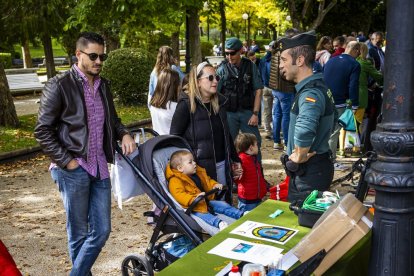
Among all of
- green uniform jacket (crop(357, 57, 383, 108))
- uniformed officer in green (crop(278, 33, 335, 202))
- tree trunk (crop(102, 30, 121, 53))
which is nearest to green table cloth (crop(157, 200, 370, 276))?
uniformed officer in green (crop(278, 33, 335, 202))

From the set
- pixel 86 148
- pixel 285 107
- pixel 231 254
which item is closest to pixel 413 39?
pixel 231 254

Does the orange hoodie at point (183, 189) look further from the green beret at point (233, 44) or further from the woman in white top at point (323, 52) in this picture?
the woman in white top at point (323, 52)

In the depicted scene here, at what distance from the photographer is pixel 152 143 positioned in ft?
16.6

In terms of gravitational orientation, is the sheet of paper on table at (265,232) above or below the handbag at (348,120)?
above

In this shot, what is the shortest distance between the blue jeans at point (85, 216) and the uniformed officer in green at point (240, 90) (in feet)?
11.5

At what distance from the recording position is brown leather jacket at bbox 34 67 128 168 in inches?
171

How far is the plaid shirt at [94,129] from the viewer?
448 centimetres

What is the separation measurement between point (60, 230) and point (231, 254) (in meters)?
4.09

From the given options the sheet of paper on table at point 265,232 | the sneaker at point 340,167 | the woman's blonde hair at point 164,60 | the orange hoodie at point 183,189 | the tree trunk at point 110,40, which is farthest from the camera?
the tree trunk at point 110,40

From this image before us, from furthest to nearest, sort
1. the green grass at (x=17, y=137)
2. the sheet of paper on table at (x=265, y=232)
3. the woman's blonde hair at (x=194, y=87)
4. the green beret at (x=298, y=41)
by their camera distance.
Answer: the green grass at (x=17, y=137) → the woman's blonde hair at (x=194, y=87) → the green beret at (x=298, y=41) → the sheet of paper on table at (x=265, y=232)

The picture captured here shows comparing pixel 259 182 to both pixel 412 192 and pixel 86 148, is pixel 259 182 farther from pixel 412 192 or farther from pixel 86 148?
pixel 412 192

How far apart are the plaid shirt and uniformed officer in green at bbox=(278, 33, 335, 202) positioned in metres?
1.49

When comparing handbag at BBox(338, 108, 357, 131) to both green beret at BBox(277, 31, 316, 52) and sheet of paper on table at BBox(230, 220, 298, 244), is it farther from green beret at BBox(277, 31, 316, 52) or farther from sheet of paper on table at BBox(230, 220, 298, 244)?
sheet of paper on table at BBox(230, 220, 298, 244)

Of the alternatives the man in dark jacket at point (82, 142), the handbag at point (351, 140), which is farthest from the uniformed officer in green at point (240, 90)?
the man in dark jacket at point (82, 142)
